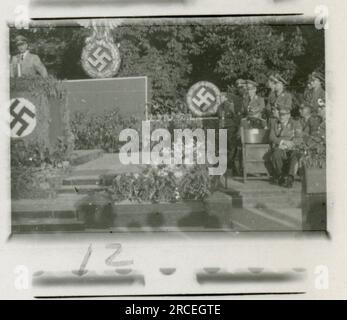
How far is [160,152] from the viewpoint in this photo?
9.50 feet

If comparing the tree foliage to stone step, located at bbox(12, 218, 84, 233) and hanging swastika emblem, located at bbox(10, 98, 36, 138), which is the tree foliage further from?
stone step, located at bbox(12, 218, 84, 233)

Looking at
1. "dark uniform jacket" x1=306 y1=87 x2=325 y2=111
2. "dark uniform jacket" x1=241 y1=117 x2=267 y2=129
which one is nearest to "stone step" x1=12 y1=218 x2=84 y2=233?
"dark uniform jacket" x1=241 y1=117 x2=267 y2=129

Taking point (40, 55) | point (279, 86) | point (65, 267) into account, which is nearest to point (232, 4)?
point (279, 86)

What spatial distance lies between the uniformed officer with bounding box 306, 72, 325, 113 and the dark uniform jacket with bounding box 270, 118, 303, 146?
0.14 meters

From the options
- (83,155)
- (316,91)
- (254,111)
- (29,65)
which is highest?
(29,65)

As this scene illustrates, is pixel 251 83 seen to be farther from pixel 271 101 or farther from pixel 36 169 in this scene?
pixel 36 169

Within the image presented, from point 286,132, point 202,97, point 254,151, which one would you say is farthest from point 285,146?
point 202,97

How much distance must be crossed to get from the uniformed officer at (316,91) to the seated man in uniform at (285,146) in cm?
14

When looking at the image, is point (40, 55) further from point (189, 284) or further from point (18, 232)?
point (189, 284)

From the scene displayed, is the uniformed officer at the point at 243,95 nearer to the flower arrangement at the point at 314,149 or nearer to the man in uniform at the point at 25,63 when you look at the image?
the flower arrangement at the point at 314,149

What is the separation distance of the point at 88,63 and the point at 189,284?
1.41 m

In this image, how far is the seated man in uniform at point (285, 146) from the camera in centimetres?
293

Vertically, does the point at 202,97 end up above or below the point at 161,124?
above

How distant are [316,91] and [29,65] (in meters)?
1.66
